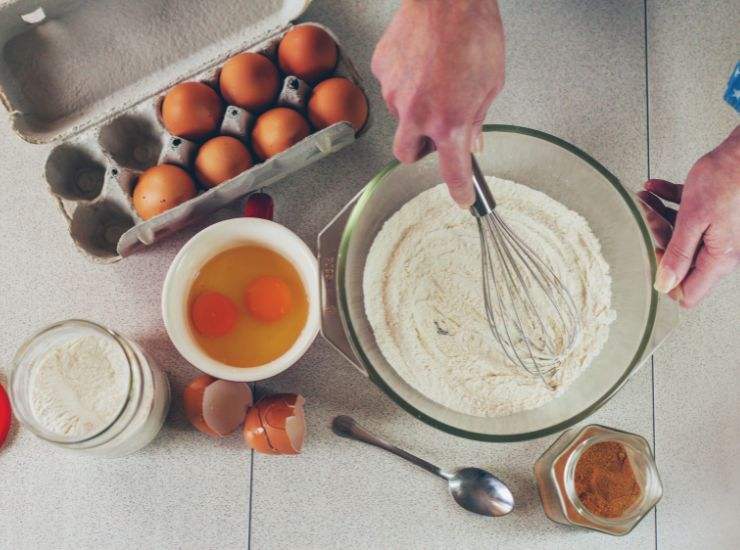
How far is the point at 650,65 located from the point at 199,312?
29.9 inches

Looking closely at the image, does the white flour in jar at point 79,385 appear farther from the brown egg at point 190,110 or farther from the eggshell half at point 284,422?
the brown egg at point 190,110

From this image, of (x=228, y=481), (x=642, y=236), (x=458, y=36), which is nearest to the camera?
(x=458, y=36)

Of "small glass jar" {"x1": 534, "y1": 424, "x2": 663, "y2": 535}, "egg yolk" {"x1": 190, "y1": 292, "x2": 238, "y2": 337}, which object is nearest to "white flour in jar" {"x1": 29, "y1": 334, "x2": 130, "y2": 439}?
"egg yolk" {"x1": 190, "y1": 292, "x2": 238, "y2": 337}

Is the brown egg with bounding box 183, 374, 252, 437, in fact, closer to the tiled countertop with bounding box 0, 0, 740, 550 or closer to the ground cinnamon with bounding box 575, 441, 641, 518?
the tiled countertop with bounding box 0, 0, 740, 550

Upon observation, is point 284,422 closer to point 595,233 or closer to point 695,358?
point 595,233

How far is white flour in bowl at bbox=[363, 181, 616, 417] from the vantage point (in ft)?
2.69

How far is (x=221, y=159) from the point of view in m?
0.84

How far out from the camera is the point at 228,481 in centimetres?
90

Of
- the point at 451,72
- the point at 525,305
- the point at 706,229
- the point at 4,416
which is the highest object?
the point at 451,72

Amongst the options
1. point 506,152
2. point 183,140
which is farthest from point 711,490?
point 183,140

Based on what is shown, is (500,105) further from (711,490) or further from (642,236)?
(711,490)

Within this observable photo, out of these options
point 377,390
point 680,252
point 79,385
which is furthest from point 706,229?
point 79,385

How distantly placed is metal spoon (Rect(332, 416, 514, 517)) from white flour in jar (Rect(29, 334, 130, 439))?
297 mm

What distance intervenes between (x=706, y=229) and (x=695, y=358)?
24 cm
